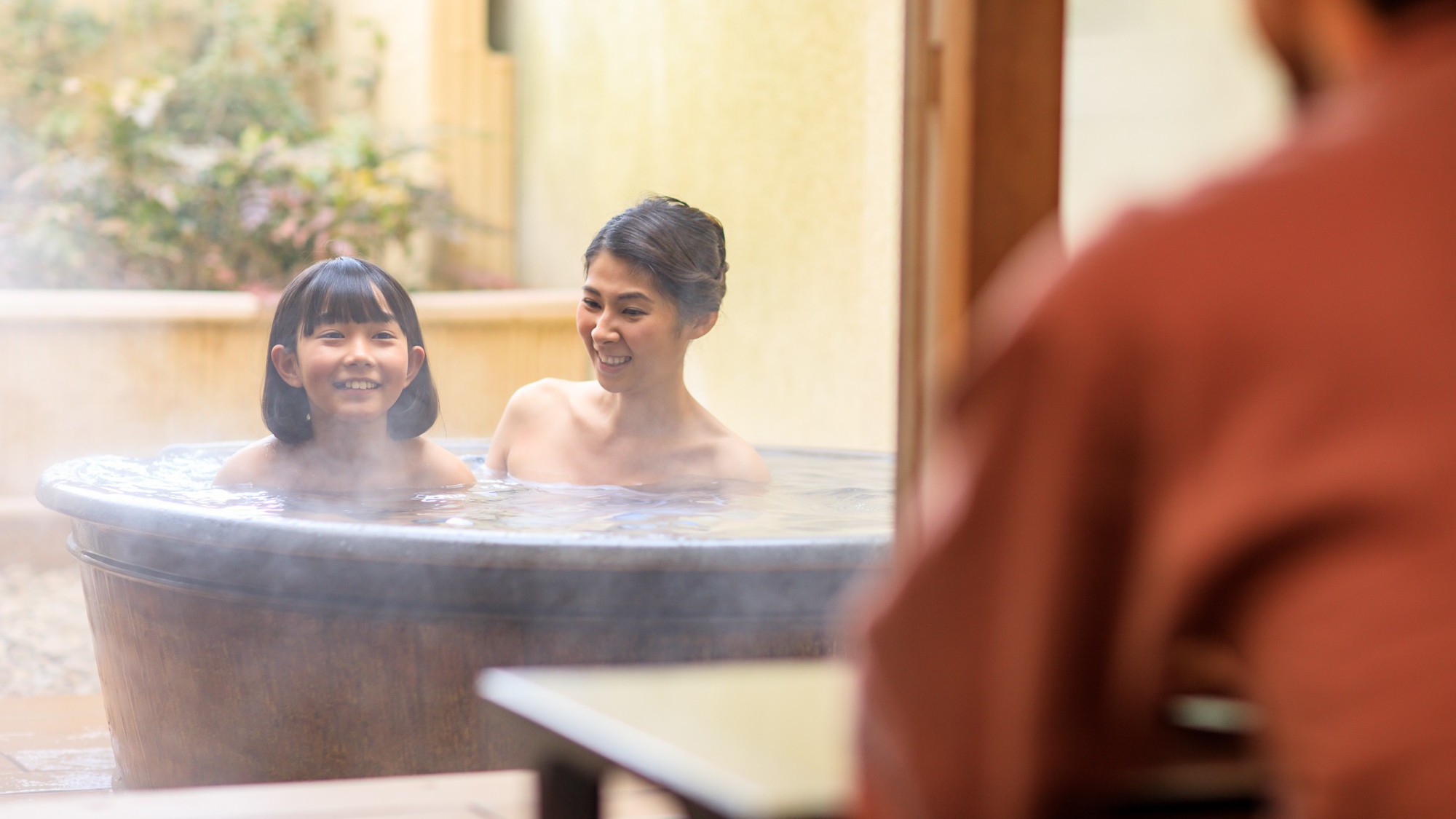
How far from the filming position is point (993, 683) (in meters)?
0.67

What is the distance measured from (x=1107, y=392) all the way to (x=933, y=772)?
0.61 ft

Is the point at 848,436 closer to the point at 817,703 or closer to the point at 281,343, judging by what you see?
the point at 281,343

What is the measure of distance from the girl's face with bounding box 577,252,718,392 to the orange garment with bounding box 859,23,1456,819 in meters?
2.70

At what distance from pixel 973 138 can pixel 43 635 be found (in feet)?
14.8

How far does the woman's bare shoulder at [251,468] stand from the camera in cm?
341

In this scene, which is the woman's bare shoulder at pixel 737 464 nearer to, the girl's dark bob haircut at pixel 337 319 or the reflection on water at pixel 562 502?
the reflection on water at pixel 562 502

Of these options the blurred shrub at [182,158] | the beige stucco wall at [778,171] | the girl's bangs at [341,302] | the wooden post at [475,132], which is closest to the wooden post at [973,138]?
→ the girl's bangs at [341,302]

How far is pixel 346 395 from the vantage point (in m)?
3.26

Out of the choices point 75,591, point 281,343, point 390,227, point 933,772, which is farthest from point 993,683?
point 390,227

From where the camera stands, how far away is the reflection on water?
9.79 ft

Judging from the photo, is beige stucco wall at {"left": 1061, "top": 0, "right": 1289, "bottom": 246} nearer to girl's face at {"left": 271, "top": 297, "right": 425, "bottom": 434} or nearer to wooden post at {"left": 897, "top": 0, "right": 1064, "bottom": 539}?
wooden post at {"left": 897, "top": 0, "right": 1064, "bottom": 539}

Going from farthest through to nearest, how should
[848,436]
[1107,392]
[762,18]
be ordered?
[762,18], [848,436], [1107,392]

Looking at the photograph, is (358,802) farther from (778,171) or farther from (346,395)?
(778,171)

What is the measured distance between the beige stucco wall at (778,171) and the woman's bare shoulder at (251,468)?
1.74 metres
